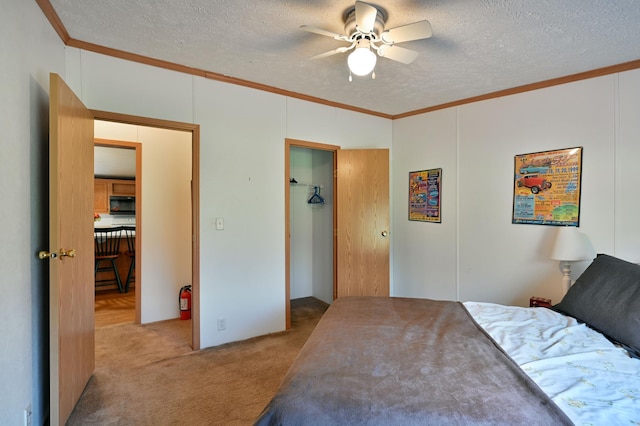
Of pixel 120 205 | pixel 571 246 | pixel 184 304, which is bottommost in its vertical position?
pixel 184 304

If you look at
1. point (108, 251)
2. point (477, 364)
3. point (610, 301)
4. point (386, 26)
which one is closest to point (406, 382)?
point (477, 364)

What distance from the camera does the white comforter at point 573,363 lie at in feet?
3.32

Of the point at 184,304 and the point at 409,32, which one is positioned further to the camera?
the point at 184,304

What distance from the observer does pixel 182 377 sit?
2.37 m

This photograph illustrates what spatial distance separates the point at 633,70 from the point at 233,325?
4086 millimetres

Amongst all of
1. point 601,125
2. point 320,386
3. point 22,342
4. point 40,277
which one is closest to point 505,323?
point 320,386

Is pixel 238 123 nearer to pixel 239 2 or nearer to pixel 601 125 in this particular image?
pixel 239 2

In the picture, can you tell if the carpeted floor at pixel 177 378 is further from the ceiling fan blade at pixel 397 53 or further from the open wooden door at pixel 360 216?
the ceiling fan blade at pixel 397 53

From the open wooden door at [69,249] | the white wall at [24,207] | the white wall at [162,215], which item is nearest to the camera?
the white wall at [24,207]

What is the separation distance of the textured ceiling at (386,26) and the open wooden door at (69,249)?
2.19 ft

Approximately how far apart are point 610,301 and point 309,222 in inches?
138

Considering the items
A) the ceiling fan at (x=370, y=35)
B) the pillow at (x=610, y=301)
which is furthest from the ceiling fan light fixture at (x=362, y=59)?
the pillow at (x=610, y=301)

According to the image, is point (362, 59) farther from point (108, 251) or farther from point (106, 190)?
point (106, 190)

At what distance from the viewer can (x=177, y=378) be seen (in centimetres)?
236
